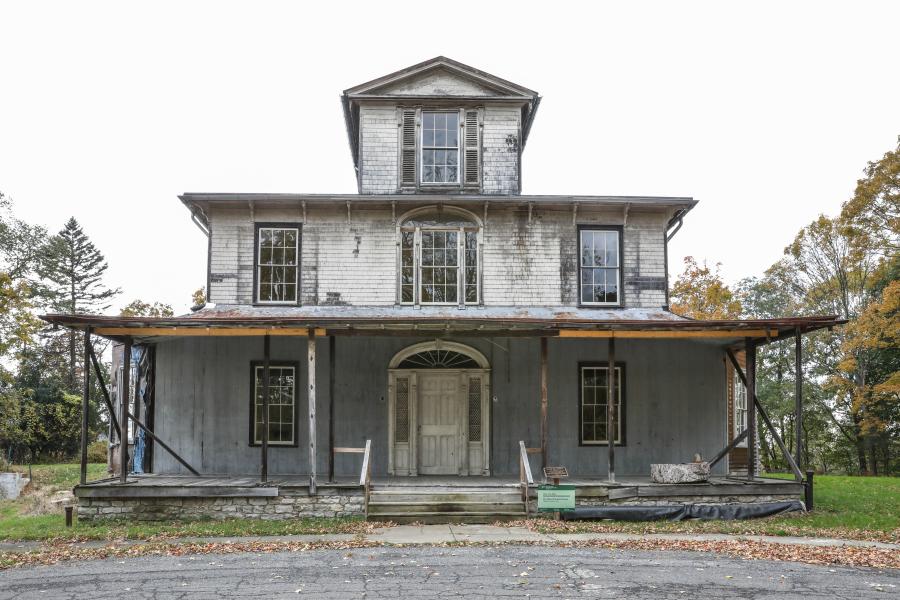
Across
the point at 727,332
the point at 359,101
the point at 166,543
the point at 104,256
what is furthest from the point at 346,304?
the point at 104,256

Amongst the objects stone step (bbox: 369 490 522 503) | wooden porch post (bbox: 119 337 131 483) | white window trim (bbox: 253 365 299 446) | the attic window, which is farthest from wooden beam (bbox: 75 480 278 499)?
the attic window

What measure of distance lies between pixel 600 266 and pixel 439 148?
4.53 metres

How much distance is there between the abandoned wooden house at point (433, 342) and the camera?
53.5 feet

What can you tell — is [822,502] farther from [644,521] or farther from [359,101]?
[359,101]

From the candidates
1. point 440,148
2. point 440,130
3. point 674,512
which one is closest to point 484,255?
point 440,148

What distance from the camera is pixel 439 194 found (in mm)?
17500

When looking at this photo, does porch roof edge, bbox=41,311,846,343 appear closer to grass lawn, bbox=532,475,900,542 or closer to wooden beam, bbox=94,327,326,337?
wooden beam, bbox=94,327,326,337

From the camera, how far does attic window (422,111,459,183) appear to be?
1789 centimetres

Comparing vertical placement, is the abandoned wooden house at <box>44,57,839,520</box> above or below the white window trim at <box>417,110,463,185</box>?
below

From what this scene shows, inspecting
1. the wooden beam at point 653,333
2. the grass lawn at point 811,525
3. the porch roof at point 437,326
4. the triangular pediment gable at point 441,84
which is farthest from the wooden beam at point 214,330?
the triangular pediment gable at point 441,84

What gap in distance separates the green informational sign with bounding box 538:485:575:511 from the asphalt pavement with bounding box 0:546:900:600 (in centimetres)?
255

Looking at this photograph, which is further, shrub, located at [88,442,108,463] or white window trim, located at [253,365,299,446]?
shrub, located at [88,442,108,463]

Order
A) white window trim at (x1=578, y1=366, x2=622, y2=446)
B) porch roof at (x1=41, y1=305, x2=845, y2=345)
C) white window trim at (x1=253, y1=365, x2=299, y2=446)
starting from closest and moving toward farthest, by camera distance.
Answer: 1. porch roof at (x1=41, y1=305, x2=845, y2=345)
2. white window trim at (x1=253, y1=365, x2=299, y2=446)
3. white window trim at (x1=578, y1=366, x2=622, y2=446)

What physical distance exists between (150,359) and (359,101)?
7338 mm
